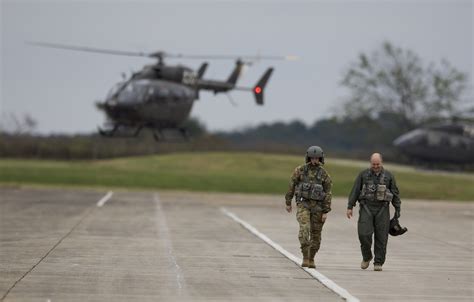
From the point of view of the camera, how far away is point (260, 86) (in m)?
50.7

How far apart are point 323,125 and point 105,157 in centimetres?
6798

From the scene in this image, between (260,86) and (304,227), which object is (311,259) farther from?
(260,86)

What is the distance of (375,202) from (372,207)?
9cm

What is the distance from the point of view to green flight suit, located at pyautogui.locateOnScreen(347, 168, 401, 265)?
14523mm

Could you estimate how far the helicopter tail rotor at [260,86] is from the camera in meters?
50.3

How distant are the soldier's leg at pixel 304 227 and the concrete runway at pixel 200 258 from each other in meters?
0.35

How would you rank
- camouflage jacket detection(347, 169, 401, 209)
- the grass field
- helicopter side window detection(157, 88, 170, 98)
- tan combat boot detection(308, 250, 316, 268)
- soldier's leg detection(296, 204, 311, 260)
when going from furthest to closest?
helicopter side window detection(157, 88, 170, 98) → the grass field → camouflage jacket detection(347, 169, 401, 209) → soldier's leg detection(296, 204, 311, 260) → tan combat boot detection(308, 250, 316, 268)

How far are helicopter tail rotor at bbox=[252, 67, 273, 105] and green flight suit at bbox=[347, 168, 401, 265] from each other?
117 feet

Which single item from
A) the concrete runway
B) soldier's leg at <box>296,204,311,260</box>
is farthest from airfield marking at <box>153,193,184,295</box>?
soldier's leg at <box>296,204,311,260</box>

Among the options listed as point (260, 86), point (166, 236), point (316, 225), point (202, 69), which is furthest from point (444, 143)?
point (316, 225)

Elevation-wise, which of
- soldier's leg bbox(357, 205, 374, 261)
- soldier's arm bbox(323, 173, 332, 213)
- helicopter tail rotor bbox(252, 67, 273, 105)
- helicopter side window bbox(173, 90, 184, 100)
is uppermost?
helicopter tail rotor bbox(252, 67, 273, 105)

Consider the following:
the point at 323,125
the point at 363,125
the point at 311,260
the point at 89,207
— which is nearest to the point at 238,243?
the point at 311,260

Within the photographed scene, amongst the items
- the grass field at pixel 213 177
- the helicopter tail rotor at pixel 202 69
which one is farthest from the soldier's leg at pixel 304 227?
the helicopter tail rotor at pixel 202 69

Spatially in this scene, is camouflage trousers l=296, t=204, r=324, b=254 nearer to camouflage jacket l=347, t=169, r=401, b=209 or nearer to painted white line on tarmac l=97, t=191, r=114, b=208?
camouflage jacket l=347, t=169, r=401, b=209
